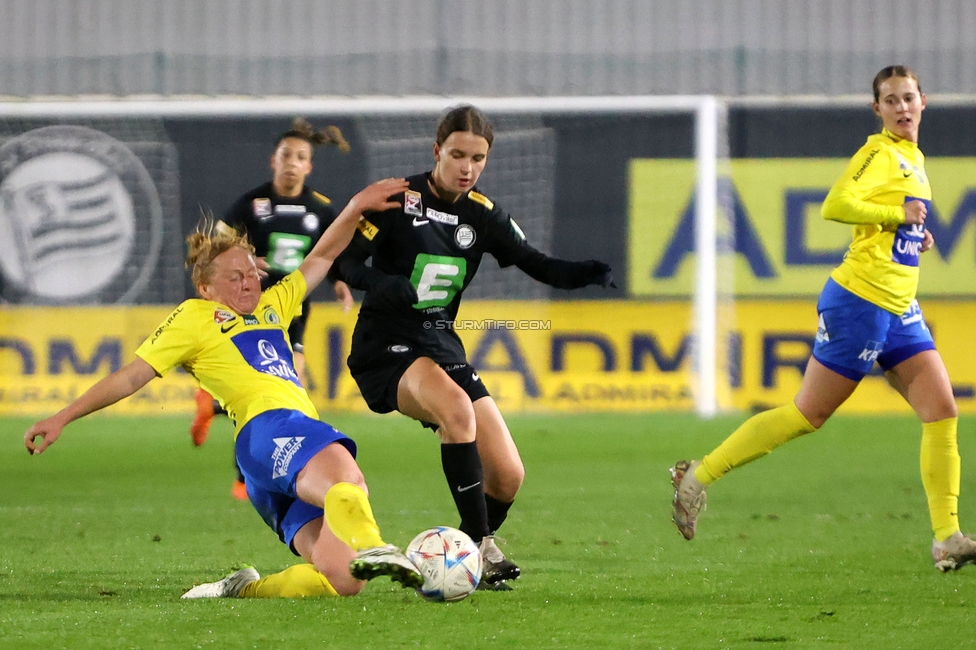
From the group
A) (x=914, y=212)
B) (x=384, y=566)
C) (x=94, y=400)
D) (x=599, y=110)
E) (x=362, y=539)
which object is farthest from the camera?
(x=599, y=110)

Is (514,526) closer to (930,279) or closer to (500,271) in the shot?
(500,271)

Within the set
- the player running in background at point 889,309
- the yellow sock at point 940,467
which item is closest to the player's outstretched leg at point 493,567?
the player running in background at point 889,309

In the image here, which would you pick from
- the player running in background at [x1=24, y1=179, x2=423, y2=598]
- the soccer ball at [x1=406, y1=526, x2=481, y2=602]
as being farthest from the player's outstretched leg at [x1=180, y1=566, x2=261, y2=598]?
the soccer ball at [x1=406, y1=526, x2=481, y2=602]

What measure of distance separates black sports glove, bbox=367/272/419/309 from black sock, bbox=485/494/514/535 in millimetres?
904

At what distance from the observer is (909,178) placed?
5891mm

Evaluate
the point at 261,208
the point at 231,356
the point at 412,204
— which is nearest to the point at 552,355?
the point at 261,208

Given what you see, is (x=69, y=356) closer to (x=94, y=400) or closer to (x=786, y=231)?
(x=786, y=231)

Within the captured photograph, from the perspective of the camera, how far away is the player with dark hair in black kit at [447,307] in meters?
5.40

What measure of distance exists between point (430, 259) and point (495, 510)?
3.29ft

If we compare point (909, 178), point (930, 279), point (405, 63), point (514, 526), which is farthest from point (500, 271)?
point (909, 178)

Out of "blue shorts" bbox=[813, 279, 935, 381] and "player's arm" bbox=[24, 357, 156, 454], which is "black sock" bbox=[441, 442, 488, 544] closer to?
"player's arm" bbox=[24, 357, 156, 454]

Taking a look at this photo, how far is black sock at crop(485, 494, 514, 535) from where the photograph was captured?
18.8 feet

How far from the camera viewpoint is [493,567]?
5297 mm

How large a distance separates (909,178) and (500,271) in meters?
9.19
